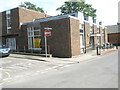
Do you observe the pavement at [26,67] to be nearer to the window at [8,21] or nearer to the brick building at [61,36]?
the brick building at [61,36]

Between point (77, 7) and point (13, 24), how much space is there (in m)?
27.0

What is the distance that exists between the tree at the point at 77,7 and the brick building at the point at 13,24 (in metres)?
21.3

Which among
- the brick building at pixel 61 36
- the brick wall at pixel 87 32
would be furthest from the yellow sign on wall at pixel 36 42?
the brick wall at pixel 87 32

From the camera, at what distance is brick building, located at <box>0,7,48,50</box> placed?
22.9 m

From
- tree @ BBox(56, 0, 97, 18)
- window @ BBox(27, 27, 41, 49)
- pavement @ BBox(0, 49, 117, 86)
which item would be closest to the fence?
window @ BBox(27, 27, 41, 49)

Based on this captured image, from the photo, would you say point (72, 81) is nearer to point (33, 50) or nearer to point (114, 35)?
point (33, 50)

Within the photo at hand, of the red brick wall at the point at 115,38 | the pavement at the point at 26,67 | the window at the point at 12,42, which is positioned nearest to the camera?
the pavement at the point at 26,67

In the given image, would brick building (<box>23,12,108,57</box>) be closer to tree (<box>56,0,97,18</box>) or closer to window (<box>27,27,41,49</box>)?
window (<box>27,27,41,49</box>)

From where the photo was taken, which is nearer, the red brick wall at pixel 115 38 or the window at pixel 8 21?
the window at pixel 8 21

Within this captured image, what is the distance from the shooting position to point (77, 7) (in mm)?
45312

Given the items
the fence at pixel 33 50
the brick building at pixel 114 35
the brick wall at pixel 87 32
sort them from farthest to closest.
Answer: the brick building at pixel 114 35
the brick wall at pixel 87 32
the fence at pixel 33 50

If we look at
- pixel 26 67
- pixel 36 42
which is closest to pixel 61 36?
pixel 36 42

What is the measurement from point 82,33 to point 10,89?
54.2ft

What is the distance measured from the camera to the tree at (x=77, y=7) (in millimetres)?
44531
